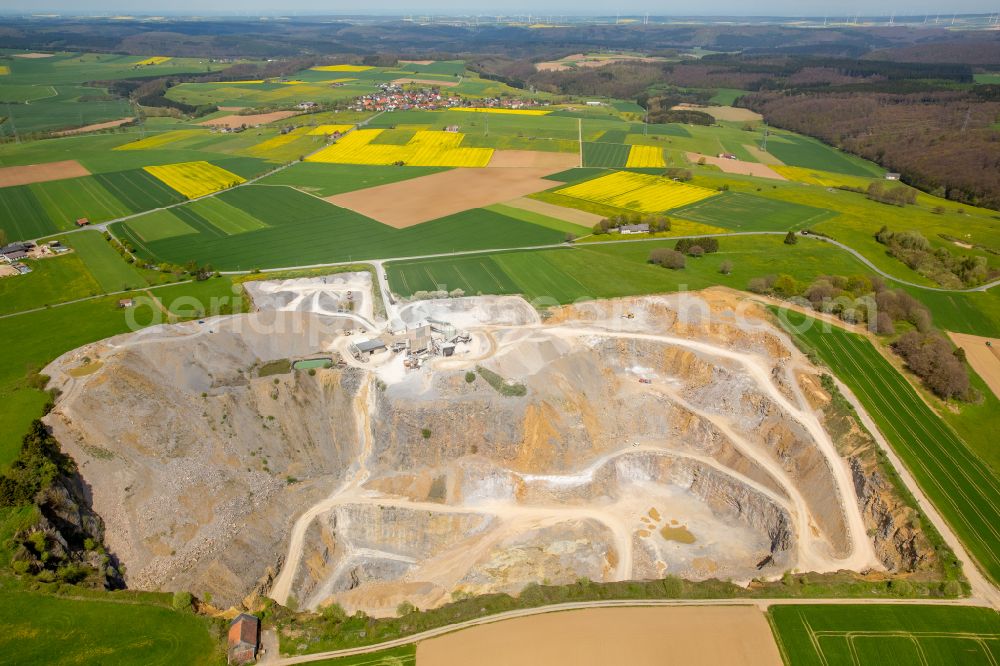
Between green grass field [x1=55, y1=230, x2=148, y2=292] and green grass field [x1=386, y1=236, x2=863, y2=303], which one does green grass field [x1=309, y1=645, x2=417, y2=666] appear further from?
green grass field [x1=55, y1=230, x2=148, y2=292]

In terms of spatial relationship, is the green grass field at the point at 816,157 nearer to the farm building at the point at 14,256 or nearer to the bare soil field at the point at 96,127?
the farm building at the point at 14,256

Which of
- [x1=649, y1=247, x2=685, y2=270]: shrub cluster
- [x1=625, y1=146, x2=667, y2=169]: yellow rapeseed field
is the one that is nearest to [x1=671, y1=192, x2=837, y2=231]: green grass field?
[x1=649, y1=247, x2=685, y2=270]: shrub cluster

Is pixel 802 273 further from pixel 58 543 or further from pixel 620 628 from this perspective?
pixel 58 543

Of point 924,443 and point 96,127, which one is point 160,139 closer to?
point 96,127

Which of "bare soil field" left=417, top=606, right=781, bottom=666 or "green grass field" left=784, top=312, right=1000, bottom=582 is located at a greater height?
"green grass field" left=784, top=312, right=1000, bottom=582

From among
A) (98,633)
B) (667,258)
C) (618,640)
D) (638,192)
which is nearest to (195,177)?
(638,192)

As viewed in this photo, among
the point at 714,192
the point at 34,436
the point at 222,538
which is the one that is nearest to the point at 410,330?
the point at 222,538
